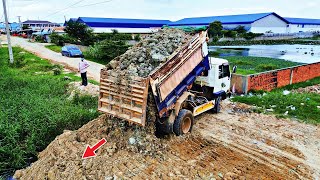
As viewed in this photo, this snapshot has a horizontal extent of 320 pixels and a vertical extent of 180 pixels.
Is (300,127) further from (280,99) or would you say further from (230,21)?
(230,21)

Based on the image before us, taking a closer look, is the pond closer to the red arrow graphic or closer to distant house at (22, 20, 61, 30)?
the red arrow graphic

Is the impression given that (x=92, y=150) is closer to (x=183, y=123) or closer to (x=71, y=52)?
(x=183, y=123)

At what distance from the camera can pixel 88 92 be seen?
12.3 m

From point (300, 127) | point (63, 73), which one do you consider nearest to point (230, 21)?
point (63, 73)

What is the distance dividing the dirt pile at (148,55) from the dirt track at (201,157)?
1543 mm

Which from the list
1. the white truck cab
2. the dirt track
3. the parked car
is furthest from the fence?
the parked car

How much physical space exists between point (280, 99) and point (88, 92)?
8.39 metres

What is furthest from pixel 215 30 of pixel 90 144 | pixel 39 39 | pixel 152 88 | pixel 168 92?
pixel 90 144

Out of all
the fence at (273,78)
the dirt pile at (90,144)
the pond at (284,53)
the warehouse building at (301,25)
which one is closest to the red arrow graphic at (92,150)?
the dirt pile at (90,144)

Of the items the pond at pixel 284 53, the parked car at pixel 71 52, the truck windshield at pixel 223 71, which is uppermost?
the truck windshield at pixel 223 71

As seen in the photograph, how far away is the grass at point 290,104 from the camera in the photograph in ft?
34.5

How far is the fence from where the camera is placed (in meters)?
13.8

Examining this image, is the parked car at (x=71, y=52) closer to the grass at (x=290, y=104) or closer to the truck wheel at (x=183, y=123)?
the grass at (x=290, y=104)

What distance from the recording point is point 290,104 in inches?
456
